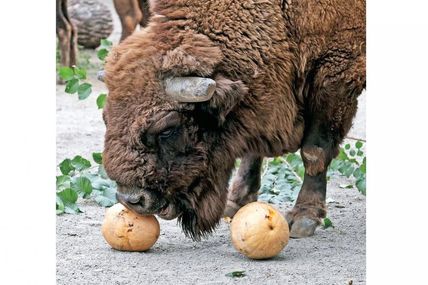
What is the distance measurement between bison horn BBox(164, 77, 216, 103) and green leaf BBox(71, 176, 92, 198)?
1974 mm

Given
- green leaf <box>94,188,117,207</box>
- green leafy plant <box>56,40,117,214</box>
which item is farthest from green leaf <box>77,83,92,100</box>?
green leaf <box>94,188,117,207</box>

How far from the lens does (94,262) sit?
574 cm

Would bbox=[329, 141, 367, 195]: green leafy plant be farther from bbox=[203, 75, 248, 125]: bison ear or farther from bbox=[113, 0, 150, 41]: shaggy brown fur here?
bbox=[113, 0, 150, 41]: shaggy brown fur

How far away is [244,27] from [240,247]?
124 centimetres

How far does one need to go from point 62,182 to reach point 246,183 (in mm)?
1320

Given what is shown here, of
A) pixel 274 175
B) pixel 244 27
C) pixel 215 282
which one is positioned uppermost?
pixel 244 27

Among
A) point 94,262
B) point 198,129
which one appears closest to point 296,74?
point 198,129

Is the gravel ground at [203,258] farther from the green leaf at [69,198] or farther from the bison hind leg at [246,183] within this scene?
the bison hind leg at [246,183]

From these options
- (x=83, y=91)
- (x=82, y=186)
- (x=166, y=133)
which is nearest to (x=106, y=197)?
(x=82, y=186)

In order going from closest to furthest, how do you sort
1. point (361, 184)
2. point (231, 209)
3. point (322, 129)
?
point (322, 129), point (231, 209), point (361, 184)

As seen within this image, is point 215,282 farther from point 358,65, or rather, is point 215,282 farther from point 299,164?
point 299,164

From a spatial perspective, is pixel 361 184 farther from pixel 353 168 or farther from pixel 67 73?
pixel 67 73

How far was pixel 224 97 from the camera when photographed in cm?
557

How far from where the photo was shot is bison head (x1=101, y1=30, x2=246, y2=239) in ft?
18.0
